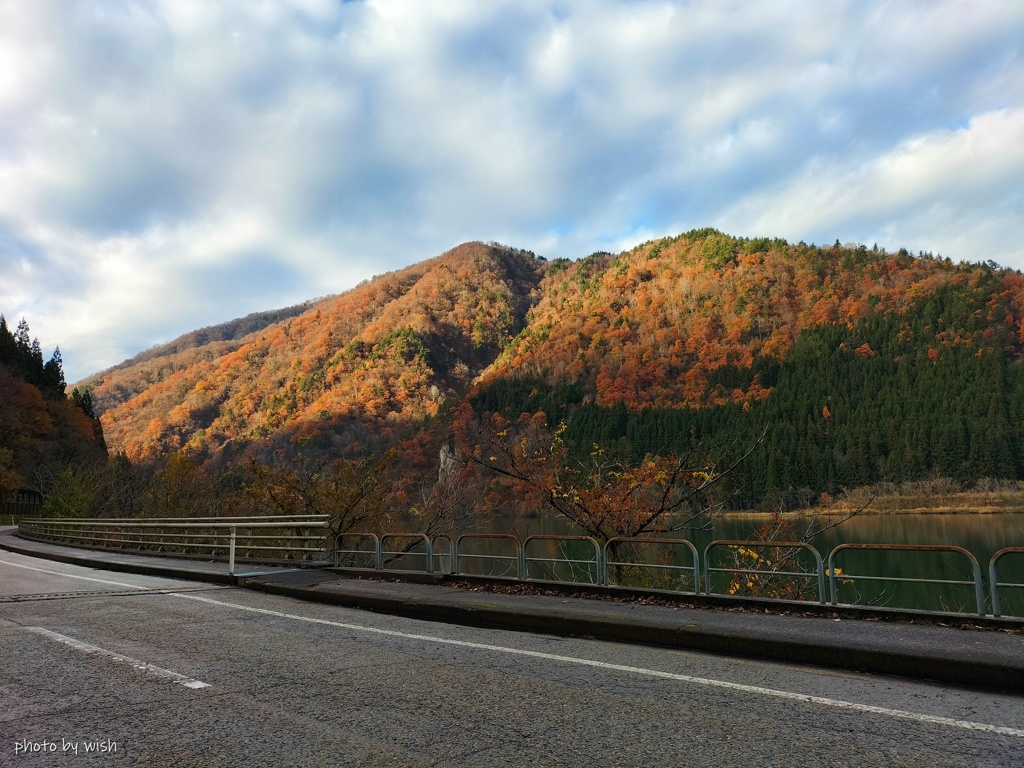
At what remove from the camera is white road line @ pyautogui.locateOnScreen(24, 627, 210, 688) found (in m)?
5.54

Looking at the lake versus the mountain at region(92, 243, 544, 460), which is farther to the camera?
the mountain at region(92, 243, 544, 460)

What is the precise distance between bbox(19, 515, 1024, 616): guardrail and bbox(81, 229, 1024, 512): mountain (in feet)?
127

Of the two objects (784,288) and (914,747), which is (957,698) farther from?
(784,288)

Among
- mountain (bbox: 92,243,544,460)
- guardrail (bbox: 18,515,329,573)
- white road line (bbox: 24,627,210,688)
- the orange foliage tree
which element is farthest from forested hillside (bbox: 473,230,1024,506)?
white road line (bbox: 24,627,210,688)

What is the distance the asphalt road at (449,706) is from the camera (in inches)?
154

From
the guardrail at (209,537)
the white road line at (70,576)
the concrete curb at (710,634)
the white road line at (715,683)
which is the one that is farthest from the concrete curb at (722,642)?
the white road line at (70,576)

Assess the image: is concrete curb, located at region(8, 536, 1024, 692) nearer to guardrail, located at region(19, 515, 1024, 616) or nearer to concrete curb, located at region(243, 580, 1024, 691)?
concrete curb, located at region(243, 580, 1024, 691)

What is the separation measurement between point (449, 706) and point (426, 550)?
9.11 m

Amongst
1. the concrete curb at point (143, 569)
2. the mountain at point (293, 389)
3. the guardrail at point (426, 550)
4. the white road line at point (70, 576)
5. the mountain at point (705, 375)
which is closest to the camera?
the guardrail at point (426, 550)

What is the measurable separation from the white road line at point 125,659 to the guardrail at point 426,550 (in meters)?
5.25

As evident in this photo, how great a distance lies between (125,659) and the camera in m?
6.38

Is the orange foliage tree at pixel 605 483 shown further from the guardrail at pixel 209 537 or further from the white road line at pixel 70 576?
the white road line at pixel 70 576

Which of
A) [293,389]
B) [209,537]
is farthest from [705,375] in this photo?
[209,537]

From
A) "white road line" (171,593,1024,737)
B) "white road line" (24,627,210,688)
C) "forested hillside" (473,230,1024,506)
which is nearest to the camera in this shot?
"white road line" (171,593,1024,737)
